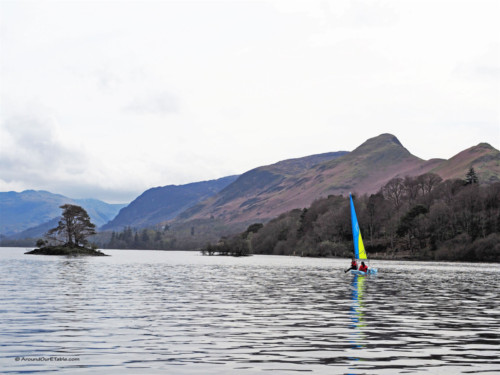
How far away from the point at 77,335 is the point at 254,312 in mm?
15122

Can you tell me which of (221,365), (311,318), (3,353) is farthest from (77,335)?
(311,318)

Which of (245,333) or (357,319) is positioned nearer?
(245,333)

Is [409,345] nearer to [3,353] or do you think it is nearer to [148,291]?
[3,353]

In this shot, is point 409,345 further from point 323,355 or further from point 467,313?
point 467,313

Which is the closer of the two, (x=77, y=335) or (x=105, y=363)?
(x=105, y=363)

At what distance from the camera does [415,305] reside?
50.1 m

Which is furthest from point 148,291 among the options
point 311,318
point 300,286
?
point 311,318

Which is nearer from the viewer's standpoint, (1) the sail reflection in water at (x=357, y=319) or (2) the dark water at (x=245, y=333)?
(2) the dark water at (x=245, y=333)

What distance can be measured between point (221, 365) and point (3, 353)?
377 inches

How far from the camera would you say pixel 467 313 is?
4484 cm

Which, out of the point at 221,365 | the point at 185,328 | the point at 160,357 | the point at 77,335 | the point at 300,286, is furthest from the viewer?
the point at 300,286

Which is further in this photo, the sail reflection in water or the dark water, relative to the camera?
the sail reflection in water

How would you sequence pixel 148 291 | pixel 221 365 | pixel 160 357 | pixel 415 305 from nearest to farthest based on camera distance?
pixel 221 365, pixel 160 357, pixel 415 305, pixel 148 291

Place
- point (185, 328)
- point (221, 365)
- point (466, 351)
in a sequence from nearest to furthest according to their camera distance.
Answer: point (221, 365) → point (466, 351) → point (185, 328)
